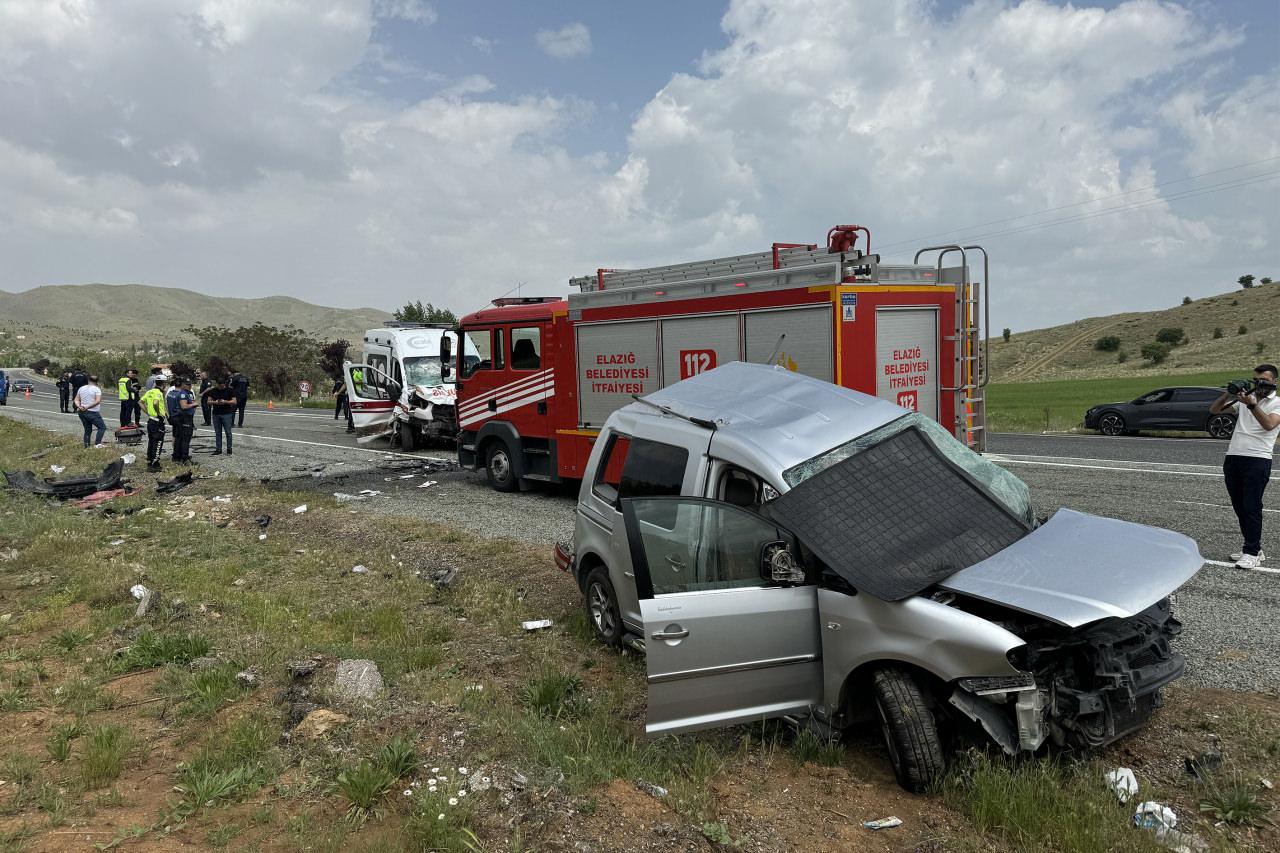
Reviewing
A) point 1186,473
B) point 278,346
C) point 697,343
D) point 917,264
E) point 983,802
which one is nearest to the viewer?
point 983,802

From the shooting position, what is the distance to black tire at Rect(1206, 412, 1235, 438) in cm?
1936

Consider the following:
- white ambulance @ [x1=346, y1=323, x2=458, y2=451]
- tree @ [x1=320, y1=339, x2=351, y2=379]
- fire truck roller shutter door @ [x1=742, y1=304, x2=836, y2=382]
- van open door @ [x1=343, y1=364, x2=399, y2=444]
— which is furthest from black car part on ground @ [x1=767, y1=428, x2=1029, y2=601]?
tree @ [x1=320, y1=339, x2=351, y2=379]

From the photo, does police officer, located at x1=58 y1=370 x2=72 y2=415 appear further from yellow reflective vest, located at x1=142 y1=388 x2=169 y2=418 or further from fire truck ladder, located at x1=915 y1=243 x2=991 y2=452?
→ fire truck ladder, located at x1=915 y1=243 x2=991 y2=452

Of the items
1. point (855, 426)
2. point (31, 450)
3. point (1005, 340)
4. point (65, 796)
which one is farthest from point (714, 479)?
point (1005, 340)

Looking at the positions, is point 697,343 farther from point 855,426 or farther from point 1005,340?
point 1005,340

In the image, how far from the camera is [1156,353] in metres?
69.8

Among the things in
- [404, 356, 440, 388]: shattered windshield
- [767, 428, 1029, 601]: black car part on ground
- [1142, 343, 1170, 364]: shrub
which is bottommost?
[767, 428, 1029, 601]: black car part on ground

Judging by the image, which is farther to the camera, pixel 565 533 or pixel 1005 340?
pixel 1005 340

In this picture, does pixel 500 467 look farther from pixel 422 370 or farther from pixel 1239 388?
pixel 1239 388

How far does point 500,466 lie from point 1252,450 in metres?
9.61

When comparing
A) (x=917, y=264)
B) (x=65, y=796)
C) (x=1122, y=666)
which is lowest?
(x=65, y=796)

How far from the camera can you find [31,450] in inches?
800

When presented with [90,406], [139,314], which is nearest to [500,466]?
Result: [90,406]

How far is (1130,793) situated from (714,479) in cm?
245
